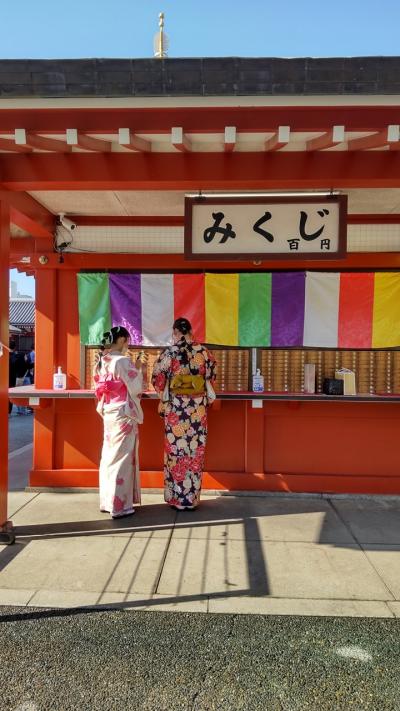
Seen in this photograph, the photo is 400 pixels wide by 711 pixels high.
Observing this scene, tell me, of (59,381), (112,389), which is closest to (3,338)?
(112,389)

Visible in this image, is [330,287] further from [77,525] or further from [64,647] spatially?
[64,647]

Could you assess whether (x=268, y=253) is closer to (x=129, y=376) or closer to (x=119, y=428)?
(x=129, y=376)

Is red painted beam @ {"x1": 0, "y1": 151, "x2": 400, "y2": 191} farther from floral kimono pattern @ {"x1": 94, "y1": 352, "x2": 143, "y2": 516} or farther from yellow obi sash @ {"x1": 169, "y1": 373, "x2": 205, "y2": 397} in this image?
yellow obi sash @ {"x1": 169, "y1": 373, "x2": 205, "y2": 397}

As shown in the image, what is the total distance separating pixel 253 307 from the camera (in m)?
5.50

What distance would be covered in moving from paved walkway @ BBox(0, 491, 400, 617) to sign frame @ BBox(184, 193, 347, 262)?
2456 millimetres

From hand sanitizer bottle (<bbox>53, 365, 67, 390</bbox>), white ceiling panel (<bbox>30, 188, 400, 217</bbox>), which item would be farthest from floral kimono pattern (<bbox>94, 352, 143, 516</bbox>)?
white ceiling panel (<bbox>30, 188, 400, 217</bbox>)

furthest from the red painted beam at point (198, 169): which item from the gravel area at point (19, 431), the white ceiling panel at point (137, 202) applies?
the gravel area at point (19, 431)

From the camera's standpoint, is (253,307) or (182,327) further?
(253,307)

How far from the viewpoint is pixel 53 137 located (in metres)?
3.54

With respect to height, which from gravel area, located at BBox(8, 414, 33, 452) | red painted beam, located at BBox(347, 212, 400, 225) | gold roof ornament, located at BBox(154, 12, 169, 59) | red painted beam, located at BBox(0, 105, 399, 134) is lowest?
gravel area, located at BBox(8, 414, 33, 452)

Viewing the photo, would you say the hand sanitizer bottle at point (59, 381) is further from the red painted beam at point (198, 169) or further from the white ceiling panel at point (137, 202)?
the red painted beam at point (198, 169)

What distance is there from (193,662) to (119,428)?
7.97 feet

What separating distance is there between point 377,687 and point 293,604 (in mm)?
795

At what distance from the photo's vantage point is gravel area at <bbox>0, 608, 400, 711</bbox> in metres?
2.39
